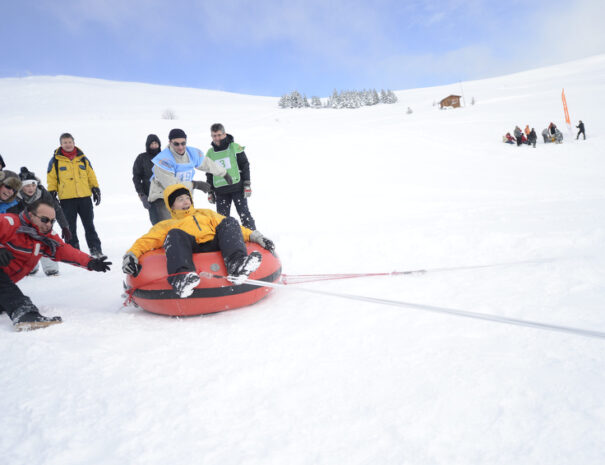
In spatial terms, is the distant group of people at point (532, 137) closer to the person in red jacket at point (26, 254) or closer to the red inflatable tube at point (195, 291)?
the red inflatable tube at point (195, 291)

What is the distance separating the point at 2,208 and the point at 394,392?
4246mm

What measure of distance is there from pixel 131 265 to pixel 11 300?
0.90 m

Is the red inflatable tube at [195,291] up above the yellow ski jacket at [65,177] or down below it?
below

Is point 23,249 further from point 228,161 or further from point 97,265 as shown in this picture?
point 228,161

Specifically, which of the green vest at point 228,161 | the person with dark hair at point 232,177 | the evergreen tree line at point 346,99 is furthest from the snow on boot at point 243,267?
the evergreen tree line at point 346,99

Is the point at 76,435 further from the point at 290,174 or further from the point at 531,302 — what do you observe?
the point at 290,174

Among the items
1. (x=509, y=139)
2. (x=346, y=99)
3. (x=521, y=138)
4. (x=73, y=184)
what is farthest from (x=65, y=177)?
(x=346, y=99)

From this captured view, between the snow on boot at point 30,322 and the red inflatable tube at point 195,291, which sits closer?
the snow on boot at point 30,322

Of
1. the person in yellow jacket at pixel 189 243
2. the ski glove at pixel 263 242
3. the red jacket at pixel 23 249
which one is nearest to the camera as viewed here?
the person in yellow jacket at pixel 189 243

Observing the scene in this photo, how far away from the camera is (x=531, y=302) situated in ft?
8.00

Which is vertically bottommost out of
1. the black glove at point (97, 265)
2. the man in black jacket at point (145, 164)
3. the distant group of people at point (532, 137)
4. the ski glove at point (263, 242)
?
the ski glove at point (263, 242)

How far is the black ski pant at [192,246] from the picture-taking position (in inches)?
105

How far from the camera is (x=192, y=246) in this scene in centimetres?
308

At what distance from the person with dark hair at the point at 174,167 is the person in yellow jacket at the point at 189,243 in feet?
2.83
